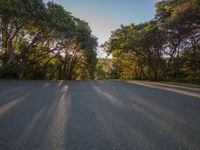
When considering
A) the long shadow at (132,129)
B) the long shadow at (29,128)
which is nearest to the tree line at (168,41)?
the long shadow at (132,129)

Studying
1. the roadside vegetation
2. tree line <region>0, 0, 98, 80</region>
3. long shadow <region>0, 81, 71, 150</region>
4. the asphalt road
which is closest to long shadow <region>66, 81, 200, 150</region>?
the asphalt road

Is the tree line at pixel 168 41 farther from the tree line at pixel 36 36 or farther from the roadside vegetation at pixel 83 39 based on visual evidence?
the tree line at pixel 36 36

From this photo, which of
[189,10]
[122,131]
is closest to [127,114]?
[122,131]

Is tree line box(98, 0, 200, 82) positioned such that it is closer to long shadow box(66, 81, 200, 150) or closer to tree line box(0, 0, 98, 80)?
tree line box(0, 0, 98, 80)

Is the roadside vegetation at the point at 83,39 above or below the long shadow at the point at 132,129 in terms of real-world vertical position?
above

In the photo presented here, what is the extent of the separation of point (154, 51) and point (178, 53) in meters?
2.45

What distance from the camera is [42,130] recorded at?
302cm

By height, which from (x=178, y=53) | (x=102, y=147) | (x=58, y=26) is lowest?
(x=102, y=147)

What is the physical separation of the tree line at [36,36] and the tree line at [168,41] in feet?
13.3

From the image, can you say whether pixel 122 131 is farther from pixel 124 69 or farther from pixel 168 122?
pixel 124 69

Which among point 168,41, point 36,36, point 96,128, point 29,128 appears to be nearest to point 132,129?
point 96,128

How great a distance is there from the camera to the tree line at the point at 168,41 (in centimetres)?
1469

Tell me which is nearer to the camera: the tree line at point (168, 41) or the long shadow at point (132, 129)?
the long shadow at point (132, 129)

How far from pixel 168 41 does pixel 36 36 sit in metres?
12.2
